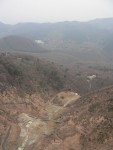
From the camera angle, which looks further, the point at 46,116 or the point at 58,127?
the point at 46,116

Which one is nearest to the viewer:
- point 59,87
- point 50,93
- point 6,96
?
point 6,96

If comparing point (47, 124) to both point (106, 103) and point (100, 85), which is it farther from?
point (100, 85)

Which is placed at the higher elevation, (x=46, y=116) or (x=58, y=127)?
(x=46, y=116)

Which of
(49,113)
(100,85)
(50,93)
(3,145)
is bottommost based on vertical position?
(3,145)

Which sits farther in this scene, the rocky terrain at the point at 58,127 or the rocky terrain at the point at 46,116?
the rocky terrain at the point at 46,116

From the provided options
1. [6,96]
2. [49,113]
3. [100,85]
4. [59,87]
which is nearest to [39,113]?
[49,113]

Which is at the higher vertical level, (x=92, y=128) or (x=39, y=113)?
(x=39, y=113)

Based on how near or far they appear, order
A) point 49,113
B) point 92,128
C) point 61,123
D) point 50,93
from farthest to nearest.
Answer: point 50,93
point 49,113
point 61,123
point 92,128

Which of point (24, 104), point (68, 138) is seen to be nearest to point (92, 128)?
point (68, 138)

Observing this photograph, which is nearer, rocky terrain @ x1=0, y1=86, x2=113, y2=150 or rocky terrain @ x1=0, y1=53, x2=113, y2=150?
rocky terrain @ x1=0, y1=86, x2=113, y2=150

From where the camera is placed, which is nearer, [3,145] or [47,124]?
[3,145]
